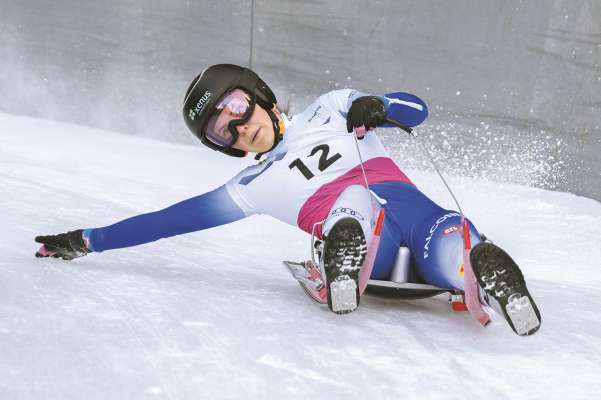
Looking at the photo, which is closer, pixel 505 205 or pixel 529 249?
pixel 529 249

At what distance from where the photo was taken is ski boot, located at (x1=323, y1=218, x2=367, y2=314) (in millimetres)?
1846

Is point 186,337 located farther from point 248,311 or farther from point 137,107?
point 137,107

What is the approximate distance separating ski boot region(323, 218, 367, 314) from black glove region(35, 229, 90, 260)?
860mm

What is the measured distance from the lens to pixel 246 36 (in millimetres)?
4961

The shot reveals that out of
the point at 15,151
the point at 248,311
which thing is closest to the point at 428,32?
the point at 15,151

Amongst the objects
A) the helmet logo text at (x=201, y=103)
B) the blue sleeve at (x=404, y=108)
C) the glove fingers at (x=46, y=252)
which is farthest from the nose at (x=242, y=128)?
the glove fingers at (x=46, y=252)

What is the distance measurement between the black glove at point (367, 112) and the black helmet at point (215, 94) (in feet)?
0.87

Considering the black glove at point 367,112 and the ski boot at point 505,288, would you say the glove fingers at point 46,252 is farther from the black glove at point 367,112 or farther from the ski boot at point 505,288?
the ski boot at point 505,288

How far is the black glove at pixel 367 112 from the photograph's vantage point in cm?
214

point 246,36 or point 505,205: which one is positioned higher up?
point 246,36

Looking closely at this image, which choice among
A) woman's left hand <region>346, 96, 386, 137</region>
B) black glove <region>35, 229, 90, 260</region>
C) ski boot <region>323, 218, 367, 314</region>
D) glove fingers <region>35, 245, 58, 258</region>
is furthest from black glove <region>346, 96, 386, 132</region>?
glove fingers <region>35, 245, 58, 258</region>

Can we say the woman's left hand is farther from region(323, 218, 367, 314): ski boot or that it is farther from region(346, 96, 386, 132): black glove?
region(323, 218, 367, 314): ski boot

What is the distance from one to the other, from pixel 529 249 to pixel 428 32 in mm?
1575

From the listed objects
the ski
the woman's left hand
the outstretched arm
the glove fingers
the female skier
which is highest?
the woman's left hand
